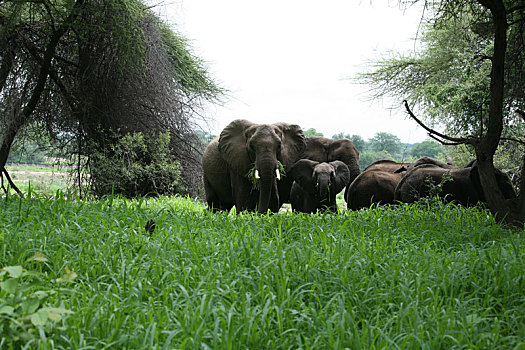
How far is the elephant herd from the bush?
1960 millimetres

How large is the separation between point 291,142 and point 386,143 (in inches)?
1123

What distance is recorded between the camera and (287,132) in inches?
363

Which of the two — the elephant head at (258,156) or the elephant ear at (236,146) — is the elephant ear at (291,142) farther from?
the elephant ear at (236,146)

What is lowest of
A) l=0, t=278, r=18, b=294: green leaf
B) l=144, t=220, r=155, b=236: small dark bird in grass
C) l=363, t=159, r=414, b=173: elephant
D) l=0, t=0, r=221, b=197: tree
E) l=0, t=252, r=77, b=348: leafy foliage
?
l=0, t=252, r=77, b=348: leafy foliage

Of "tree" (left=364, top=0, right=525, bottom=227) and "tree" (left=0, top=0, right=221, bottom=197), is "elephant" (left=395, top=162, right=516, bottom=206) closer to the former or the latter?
"tree" (left=364, top=0, right=525, bottom=227)

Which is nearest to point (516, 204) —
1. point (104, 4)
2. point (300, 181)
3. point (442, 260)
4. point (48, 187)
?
point (442, 260)

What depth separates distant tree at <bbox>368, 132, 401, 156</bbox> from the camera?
117 ft

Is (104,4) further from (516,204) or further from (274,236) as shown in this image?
(516,204)

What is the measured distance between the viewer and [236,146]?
8.82 meters

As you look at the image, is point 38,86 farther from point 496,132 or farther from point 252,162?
point 496,132

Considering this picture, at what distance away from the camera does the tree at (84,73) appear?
30.2 feet

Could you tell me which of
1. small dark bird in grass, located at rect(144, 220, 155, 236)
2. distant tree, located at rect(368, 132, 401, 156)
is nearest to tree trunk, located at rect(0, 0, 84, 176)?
small dark bird in grass, located at rect(144, 220, 155, 236)

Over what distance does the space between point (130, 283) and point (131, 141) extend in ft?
27.5

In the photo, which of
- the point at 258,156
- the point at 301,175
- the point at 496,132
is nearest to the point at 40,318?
the point at 496,132
